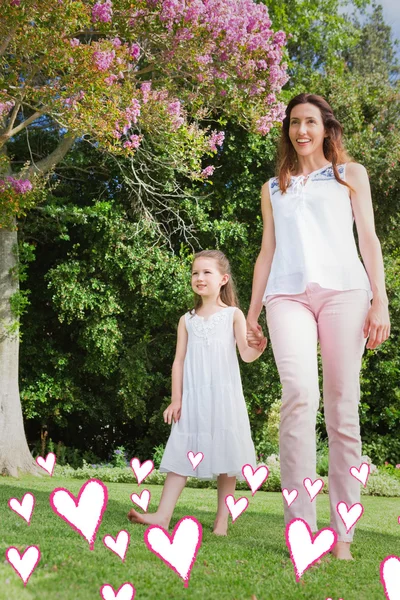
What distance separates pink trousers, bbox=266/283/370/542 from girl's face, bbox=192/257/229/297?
1070 mm

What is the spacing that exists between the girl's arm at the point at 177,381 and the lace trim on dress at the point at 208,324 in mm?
98

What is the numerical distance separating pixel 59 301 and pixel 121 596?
995cm

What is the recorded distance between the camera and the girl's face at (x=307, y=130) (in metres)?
3.64

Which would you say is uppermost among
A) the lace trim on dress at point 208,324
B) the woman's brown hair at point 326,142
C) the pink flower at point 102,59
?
the pink flower at point 102,59

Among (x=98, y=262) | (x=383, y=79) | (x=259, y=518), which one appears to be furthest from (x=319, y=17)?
(x=259, y=518)

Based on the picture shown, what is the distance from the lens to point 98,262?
475 inches

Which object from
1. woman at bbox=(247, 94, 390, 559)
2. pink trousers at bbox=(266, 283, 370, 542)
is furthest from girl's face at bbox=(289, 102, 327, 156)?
pink trousers at bbox=(266, 283, 370, 542)

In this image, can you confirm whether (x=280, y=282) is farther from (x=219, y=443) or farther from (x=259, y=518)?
(x=259, y=518)

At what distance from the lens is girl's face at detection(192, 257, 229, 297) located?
14.6ft

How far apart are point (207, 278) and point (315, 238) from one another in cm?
111
